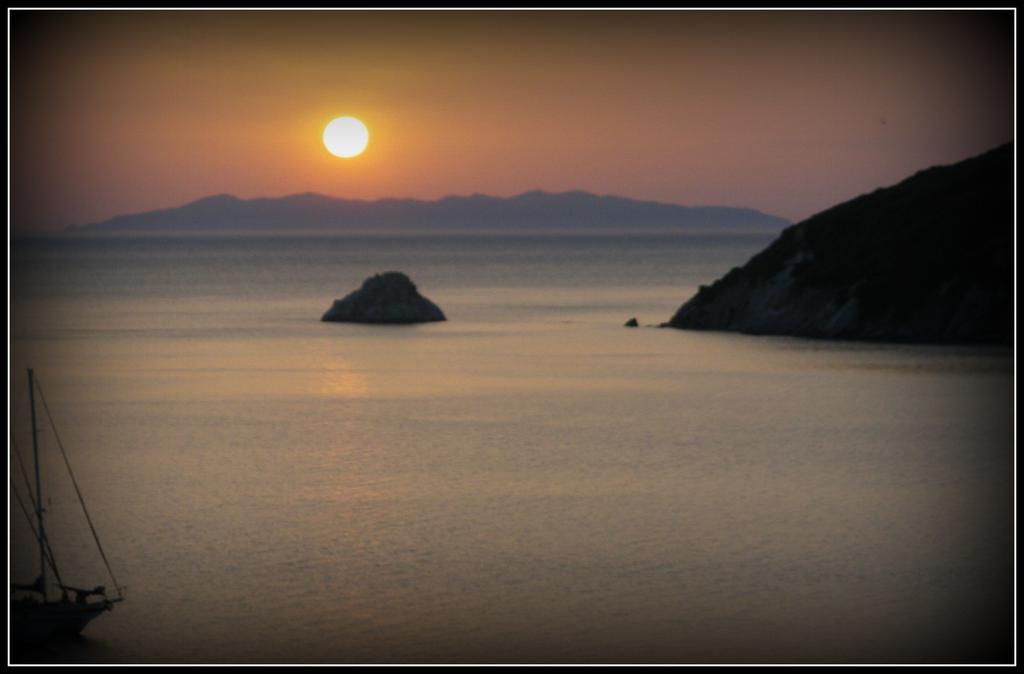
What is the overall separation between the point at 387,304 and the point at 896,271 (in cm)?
3740

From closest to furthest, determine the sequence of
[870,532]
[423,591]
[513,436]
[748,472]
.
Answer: [423,591], [870,532], [748,472], [513,436]

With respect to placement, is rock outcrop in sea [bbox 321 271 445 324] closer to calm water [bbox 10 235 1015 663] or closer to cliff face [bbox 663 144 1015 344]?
calm water [bbox 10 235 1015 663]

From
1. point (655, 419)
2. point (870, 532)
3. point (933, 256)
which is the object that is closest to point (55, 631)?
point (870, 532)

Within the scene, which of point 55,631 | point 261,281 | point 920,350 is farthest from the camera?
point 261,281

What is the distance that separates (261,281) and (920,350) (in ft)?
416

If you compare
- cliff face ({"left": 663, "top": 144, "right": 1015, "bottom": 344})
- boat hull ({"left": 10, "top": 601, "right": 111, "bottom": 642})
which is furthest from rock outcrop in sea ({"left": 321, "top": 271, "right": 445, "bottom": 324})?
boat hull ({"left": 10, "top": 601, "right": 111, "bottom": 642})

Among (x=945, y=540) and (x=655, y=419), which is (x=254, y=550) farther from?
(x=655, y=419)

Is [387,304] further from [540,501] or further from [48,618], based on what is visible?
[48,618]

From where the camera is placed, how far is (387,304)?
108 m

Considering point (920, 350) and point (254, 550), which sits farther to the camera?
point (920, 350)

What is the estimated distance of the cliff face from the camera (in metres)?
87.5

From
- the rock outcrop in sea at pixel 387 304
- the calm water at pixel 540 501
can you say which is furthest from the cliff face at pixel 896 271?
the rock outcrop in sea at pixel 387 304

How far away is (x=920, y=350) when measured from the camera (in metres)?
86.6

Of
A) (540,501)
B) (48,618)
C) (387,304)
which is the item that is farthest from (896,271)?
(48,618)
